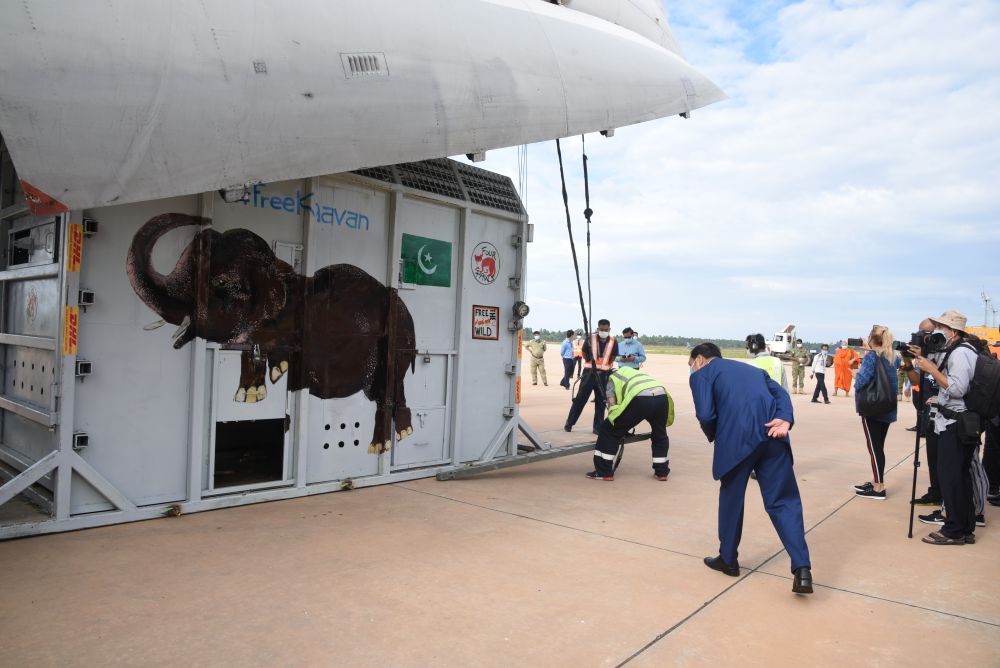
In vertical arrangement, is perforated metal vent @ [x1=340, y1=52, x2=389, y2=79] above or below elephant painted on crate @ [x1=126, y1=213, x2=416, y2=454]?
above

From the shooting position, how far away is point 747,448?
415 centimetres

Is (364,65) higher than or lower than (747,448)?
higher

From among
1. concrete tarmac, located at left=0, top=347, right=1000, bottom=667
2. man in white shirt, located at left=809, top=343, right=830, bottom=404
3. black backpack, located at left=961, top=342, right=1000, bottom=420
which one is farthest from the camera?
man in white shirt, located at left=809, top=343, right=830, bottom=404

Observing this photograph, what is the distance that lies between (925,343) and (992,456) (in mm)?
2575

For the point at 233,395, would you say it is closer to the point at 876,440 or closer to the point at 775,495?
the point at 775,495

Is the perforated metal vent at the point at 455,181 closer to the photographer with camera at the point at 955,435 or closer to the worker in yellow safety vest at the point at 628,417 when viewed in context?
the worker in yellow safety vest at the point at 628,417

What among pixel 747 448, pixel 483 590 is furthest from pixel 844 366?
pixel 483 590

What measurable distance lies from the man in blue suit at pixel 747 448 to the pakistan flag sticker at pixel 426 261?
10.7 ft

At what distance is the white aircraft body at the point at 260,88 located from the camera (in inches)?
129

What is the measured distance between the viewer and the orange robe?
21.0 m

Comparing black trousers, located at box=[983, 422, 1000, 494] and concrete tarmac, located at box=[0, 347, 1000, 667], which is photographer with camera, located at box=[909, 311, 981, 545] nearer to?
concrete tarmac, located at box=[0, 347, 1000, 667]

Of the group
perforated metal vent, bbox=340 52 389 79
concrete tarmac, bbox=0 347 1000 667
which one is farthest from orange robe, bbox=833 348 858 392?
perforated metal vent, bbox=340 52 389 79

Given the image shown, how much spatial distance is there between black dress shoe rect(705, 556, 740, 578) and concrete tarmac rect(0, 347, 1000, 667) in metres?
0.05

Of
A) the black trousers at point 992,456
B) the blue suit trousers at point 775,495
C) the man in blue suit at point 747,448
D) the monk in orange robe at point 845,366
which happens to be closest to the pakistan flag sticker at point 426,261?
the man in blue suit at point 747,448
